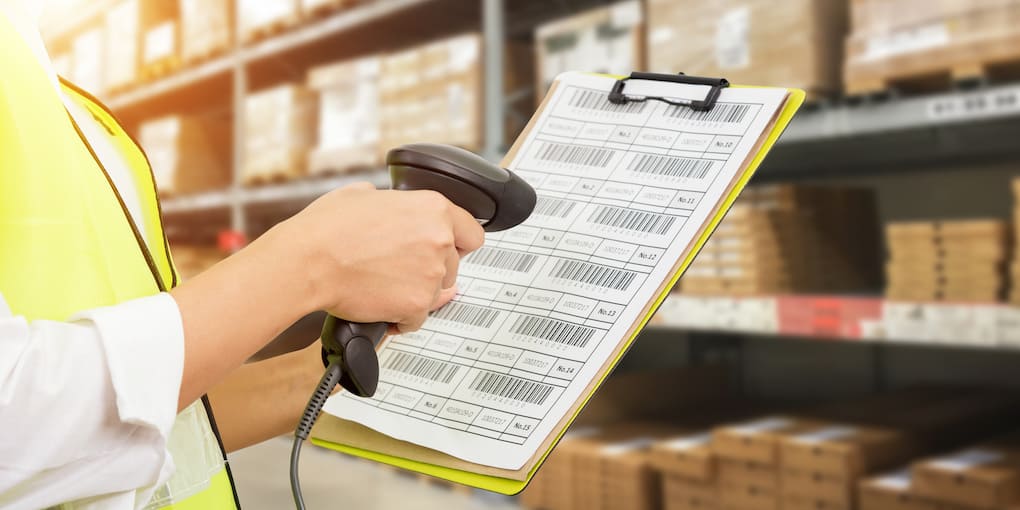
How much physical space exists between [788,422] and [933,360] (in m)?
0.86

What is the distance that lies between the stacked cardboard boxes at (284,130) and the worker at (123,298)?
300cm

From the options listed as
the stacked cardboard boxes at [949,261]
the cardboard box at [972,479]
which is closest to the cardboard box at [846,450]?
the cardboard box at [972,479]

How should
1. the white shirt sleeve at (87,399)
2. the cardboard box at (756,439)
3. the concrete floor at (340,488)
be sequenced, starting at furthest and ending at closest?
the concrete floor at (340,488) < the cardboard box at (756,439) < the white shirt sleeve at (87,399)

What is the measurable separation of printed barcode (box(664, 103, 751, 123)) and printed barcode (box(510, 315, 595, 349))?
0.22m

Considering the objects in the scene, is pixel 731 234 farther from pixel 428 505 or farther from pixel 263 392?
pixel 263 392

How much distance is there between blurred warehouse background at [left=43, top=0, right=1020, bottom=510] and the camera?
6.19 ft

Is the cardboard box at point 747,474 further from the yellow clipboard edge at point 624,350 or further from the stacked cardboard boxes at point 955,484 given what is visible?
the yellow clipboard edge at point 624,350

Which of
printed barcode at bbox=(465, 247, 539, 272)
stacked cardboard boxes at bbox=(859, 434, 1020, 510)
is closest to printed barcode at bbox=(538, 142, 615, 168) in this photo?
printed barcode at bbox=(465, 247, 539, 272)

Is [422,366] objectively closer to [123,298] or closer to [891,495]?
[123,298]

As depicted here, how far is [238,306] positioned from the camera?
609 millimetres

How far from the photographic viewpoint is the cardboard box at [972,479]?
179 cm

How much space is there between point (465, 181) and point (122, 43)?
4.81m

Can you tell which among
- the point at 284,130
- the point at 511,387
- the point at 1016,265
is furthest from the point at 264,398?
the point at 284,130

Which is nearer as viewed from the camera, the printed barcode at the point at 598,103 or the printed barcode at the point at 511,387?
the printed barcode at the point at 511,387
